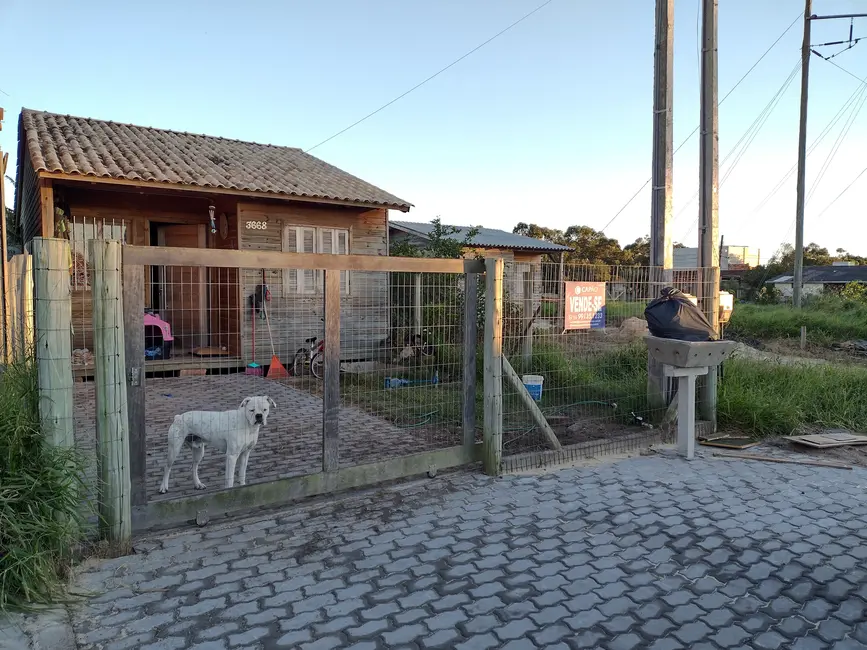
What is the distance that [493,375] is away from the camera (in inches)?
206

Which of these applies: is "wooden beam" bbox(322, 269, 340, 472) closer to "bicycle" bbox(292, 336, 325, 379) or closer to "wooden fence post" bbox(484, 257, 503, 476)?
"wooden fence post" bbox(484, 257, 503, 476)

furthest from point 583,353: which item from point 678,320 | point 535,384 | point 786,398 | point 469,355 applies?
point 786,398

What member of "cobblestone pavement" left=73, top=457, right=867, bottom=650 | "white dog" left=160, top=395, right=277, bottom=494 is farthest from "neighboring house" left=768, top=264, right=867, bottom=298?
"white dog" left=160, top=395, right=277, bottom=494

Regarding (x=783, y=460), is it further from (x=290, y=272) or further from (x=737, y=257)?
(x=737, y=257)

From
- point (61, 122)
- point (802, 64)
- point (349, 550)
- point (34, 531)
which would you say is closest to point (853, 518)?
point (349, 550)

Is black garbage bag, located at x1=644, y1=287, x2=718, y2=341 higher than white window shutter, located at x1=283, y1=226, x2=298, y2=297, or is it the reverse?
white window shutter, located at x1=283, y1=226, x2=298, y2=297

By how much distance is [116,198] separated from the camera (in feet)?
36.1

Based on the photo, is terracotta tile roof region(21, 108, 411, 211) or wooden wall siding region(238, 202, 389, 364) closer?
terracotta tile roof region(21, 108, 411, 211)

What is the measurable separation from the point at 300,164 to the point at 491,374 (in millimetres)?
10127

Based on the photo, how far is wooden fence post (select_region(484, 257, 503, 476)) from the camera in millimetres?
5191

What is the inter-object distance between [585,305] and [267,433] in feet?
11.9

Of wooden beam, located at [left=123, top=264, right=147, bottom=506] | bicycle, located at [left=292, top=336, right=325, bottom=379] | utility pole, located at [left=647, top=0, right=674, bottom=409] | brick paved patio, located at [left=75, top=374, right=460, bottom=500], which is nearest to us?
wooden beam, located at [left=123, top=264, right=147, bottom=506]

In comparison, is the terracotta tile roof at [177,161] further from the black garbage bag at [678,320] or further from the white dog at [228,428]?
the black garbage bag at [678,320]

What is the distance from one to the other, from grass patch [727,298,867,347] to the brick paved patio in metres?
15.3
